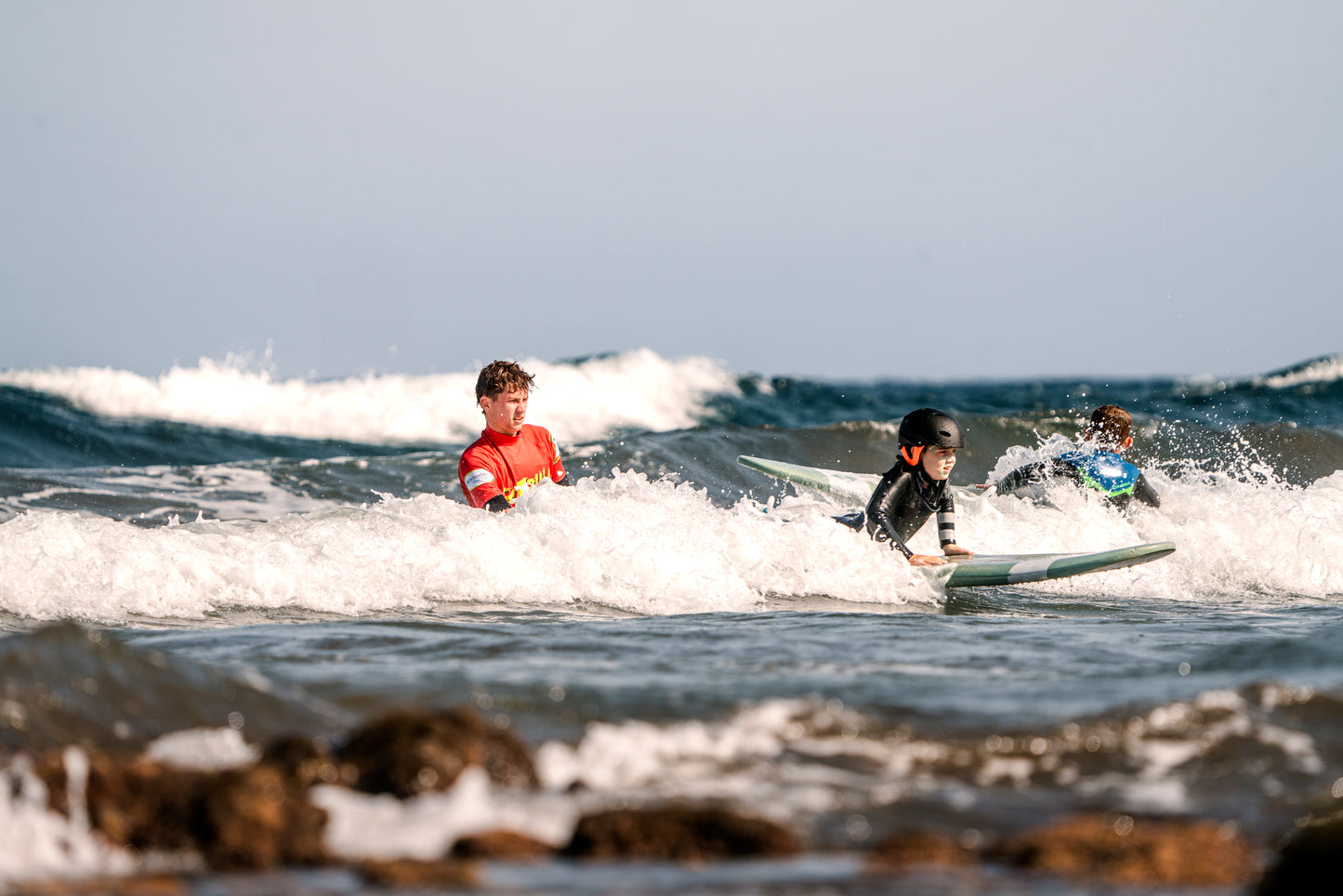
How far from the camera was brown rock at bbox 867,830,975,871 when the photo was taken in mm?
2811

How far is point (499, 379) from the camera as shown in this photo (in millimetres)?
7727

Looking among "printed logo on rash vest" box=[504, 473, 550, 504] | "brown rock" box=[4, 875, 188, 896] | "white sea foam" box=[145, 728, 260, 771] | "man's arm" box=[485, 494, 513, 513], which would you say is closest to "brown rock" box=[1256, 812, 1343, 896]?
"brown rock" box=[4, 875, 188, 896]

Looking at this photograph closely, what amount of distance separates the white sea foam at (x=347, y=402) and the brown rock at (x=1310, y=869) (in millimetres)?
19890

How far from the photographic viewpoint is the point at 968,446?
1722cm

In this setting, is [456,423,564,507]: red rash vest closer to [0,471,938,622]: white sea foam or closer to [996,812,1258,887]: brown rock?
[0,471,938,622]: white sea foam

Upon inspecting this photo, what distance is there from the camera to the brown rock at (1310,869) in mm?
2582

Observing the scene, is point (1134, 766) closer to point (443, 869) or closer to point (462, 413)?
point (443, 869)

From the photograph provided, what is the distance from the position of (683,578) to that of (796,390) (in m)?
22.3

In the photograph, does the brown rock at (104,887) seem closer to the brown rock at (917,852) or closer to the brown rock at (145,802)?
the brown rock at (145,802)

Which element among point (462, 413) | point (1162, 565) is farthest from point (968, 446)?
point (462, 413)

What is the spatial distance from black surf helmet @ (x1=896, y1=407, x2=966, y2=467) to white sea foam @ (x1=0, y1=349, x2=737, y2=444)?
15073mm

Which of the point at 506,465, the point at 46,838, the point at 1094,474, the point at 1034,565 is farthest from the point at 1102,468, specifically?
the point at 46,838

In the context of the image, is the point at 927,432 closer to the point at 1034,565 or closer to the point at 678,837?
the point at 1034,565

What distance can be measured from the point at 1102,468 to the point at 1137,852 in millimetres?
7290
